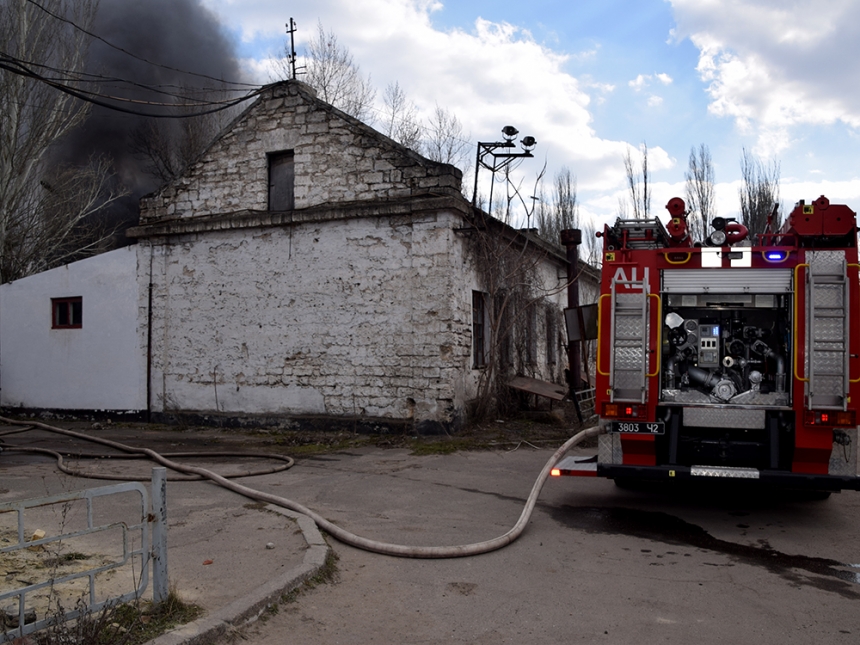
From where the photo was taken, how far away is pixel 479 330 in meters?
13.8

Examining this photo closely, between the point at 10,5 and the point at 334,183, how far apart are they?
15.3m

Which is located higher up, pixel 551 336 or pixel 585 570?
pixel 551 336

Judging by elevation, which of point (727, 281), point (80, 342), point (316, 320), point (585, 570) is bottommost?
point (585, 570)

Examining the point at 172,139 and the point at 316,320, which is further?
the point at 172,139

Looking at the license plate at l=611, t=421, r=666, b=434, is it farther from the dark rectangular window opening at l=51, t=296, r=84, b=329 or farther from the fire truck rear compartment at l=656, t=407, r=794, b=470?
the dark rectangular window opening at l=51, t=296, r=84, b=329

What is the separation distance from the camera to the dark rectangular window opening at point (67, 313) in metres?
15.5

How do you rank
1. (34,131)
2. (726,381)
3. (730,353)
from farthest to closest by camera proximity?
(34,131)
(730,353)
(726,381)

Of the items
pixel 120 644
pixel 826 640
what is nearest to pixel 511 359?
pixel 826 640

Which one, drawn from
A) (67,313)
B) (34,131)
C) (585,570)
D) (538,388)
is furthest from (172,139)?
(585,570)

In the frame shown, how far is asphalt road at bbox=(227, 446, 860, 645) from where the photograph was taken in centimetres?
412

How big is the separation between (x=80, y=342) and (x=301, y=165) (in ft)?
21.2

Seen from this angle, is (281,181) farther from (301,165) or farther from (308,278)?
(308,278)

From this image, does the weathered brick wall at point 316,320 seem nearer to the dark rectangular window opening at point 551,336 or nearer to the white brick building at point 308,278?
the white brick building at point 308,278

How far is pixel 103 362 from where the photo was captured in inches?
589
